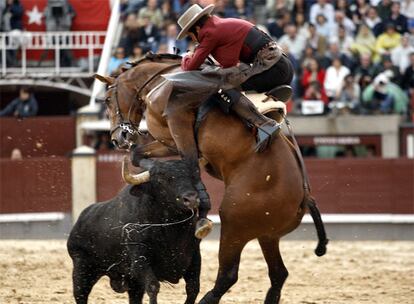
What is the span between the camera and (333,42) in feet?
58.7

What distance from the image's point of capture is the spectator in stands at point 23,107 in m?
19.3

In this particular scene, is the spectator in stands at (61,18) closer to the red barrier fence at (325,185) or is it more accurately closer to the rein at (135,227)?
the red barrier fence at (325,185)

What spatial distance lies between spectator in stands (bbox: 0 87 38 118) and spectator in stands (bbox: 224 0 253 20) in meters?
3.39

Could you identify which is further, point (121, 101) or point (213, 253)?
point (213, 253)

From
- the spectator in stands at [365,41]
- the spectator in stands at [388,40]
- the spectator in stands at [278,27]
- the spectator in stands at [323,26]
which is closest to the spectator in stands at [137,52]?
the spectator in stands at [278,27]

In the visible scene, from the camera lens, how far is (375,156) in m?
17.9

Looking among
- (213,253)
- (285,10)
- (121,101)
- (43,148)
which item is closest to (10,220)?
(43,148)

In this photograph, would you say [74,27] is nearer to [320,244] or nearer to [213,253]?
[213,253]

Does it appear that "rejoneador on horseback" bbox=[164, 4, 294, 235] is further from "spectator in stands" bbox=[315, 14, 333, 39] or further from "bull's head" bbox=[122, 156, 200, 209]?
"spectator in stands" bbox=[315, 14, 333, 39]

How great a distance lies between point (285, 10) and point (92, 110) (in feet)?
10.4

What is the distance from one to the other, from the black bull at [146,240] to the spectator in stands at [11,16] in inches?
417

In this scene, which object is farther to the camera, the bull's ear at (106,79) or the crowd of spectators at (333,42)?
the crowd of spectators at (333,42)

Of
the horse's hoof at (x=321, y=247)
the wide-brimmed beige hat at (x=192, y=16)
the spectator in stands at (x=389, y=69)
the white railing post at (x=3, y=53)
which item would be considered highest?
the wide-brimmed beige hat at (x=192, y=16)

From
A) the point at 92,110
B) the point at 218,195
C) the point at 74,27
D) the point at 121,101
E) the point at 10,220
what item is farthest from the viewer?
the point at 74,27
